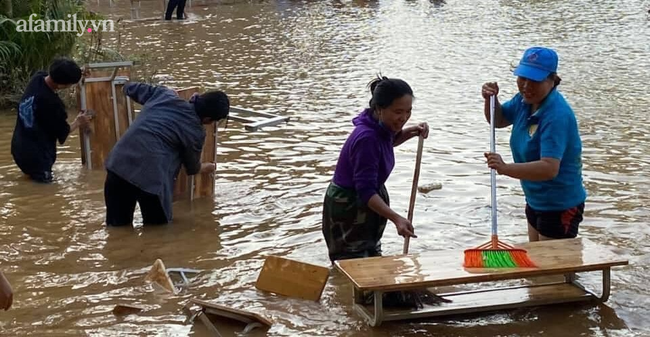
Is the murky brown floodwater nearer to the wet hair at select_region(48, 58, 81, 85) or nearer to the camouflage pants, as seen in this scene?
the camouflage pants

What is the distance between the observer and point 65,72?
289 inches

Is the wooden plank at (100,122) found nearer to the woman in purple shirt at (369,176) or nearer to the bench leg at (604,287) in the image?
the woman in purple shirt at (369,176)

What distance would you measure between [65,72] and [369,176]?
359 cm

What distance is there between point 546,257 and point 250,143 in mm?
5045

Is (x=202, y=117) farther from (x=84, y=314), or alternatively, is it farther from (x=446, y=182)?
(x=446, y=182)

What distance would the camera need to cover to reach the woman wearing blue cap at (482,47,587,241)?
4562 millimetres

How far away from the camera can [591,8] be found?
22.3 m

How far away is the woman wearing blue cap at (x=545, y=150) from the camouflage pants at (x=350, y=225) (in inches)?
33.9

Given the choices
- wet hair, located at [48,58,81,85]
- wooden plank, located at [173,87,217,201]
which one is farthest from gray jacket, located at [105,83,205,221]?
wet hair, located at [48,58,81,85]

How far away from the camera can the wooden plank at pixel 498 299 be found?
15.6ft

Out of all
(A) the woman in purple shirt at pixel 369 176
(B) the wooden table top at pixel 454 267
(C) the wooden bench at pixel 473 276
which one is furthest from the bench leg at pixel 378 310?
(A) the woman in purple shirt at pixel 369 176

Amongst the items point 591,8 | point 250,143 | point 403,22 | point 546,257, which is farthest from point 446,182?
point 591,8

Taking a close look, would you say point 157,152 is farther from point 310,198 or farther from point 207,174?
point 310,198

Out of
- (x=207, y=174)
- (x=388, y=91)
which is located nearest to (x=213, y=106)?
(x=207, y=174)
